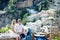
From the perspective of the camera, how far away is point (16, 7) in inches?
497

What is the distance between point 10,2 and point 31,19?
8.22 feet

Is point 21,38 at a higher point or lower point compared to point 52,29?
higher

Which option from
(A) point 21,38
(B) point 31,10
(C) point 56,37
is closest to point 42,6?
(B) point 31,10

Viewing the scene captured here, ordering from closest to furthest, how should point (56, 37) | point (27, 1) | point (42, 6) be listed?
point (56, 37)
point (42, 6)
point (27, 1)

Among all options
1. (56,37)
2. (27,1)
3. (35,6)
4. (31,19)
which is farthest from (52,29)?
(27,1)

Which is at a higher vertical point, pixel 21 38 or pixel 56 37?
pixel 21 38

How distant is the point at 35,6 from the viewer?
1233cm

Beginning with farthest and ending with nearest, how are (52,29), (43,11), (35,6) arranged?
(35,6)
(43,11)
(52,29)

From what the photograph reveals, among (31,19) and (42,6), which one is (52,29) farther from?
Answer: (42,6)

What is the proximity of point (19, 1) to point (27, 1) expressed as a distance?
0.47m

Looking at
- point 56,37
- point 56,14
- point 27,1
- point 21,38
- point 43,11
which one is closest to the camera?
point 21,38

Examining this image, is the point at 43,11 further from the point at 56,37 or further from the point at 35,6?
the point at 56,37

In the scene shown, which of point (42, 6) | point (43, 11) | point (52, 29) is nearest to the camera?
point (52, 29)

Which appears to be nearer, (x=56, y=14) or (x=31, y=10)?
(x=56, y=14)
